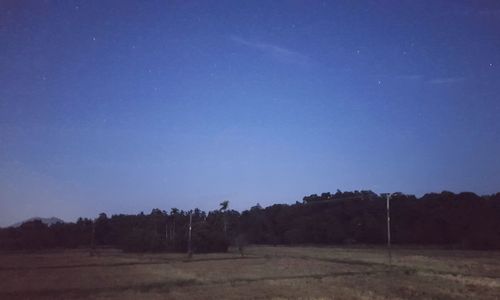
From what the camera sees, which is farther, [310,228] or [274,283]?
[310,228]

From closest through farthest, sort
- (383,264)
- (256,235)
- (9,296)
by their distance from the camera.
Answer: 1. (9,296)
2. (383,264)
3. (256,235)

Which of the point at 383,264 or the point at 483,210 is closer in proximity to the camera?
the point at 383,264

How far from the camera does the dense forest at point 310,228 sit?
9044 cm

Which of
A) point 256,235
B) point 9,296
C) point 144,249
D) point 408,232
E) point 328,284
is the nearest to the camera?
point 9,296

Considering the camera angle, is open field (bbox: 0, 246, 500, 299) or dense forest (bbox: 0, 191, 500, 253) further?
dense forest (bbox: 0, 191, 500, 253)

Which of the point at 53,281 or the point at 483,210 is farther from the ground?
the point at 483,210

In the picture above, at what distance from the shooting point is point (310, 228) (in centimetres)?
11619

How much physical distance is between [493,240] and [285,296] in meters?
64.7

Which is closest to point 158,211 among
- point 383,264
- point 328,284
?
point 383,264

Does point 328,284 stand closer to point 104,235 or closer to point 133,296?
point 133,296

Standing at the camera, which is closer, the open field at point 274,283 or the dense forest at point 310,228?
the open field at point 274,283

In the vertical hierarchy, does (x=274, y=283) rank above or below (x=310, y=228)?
below

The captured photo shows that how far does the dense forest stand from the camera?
9044cm

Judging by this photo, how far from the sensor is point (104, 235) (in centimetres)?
12281
